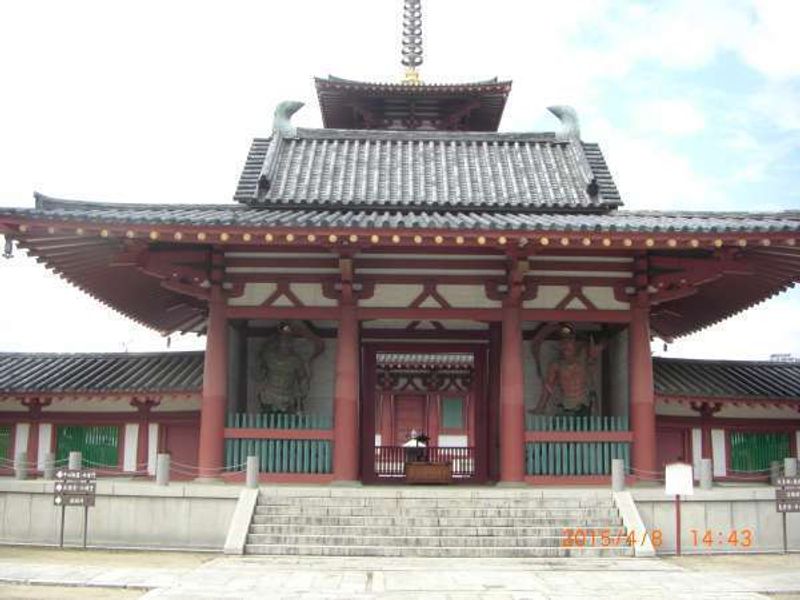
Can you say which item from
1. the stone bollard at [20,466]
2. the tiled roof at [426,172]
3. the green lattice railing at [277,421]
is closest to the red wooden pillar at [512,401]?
the tiled roof at [426,172]

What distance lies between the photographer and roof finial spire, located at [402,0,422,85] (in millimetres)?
27347

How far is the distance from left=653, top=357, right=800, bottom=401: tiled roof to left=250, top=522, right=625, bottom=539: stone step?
198 inches

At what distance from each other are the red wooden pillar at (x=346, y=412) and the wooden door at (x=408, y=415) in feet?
63.4

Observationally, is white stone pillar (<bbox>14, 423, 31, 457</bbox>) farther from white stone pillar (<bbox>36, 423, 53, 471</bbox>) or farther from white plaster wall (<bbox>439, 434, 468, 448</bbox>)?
white plaster wall (<bbox>439, 434, 468, 448</bbox>)

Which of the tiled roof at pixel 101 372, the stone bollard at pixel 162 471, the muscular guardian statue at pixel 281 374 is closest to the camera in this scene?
the stone bollard at pixel 162 471

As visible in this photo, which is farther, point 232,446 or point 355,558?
point 232,446

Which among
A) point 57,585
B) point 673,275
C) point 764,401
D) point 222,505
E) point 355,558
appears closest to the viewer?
point 57,585

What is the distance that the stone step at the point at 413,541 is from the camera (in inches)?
476

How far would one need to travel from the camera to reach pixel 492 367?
17.3 metres

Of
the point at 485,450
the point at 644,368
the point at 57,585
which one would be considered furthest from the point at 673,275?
the point at 57,585

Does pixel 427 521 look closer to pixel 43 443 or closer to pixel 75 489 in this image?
pixel 75 489

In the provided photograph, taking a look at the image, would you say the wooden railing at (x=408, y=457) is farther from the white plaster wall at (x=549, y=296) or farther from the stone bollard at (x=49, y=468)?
the stone bollard at (x=49, y=468)

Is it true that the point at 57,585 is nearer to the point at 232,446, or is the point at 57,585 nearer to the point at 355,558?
the point at 355,558

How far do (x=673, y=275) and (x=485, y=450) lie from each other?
5489mm
